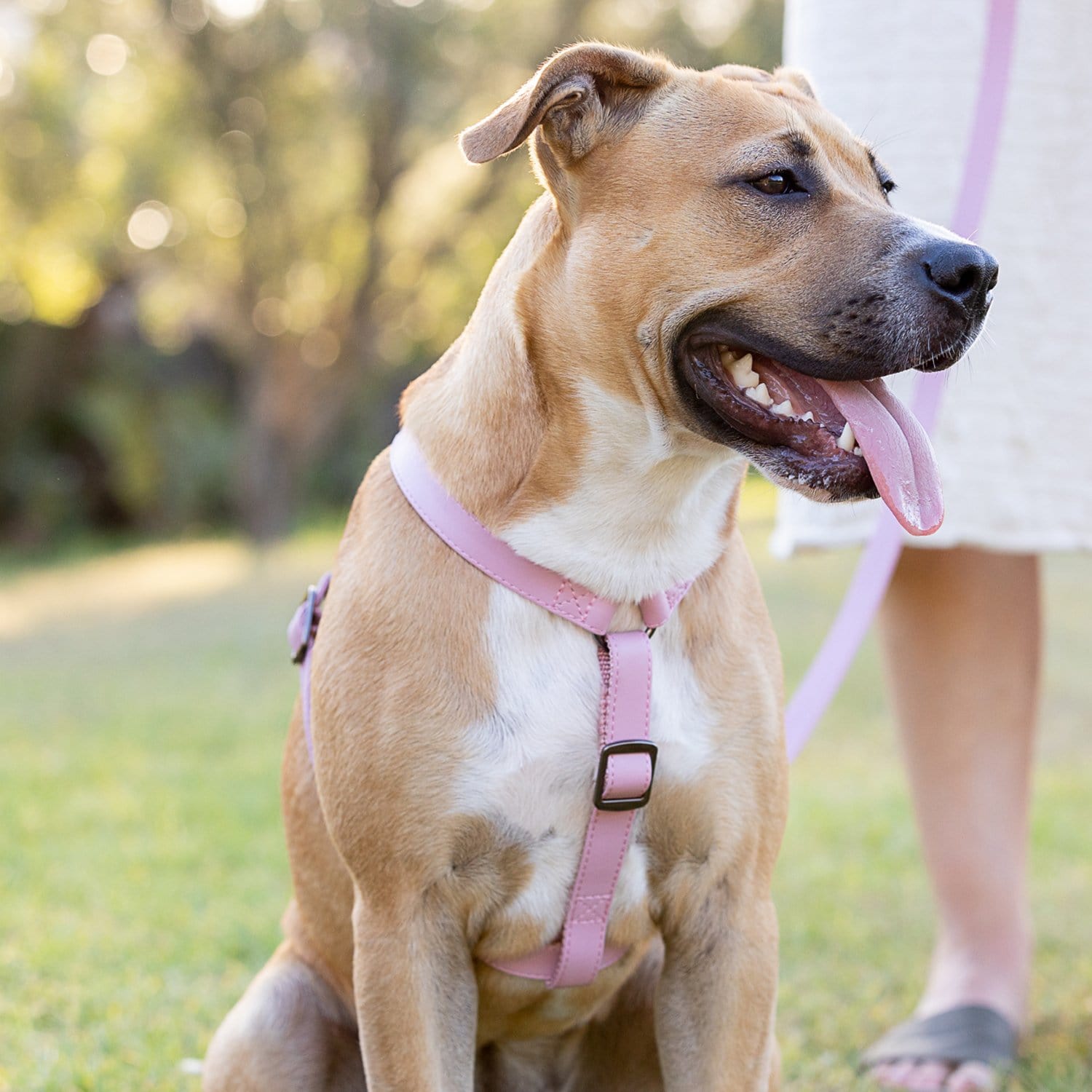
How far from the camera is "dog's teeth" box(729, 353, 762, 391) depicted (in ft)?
7.48

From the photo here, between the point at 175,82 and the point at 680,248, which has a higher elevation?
the point at 680,248

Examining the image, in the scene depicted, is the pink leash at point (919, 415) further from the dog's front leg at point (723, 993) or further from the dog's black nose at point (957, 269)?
the dog's black nose at point (957, 269)

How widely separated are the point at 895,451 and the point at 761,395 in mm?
227

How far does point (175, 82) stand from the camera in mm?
15461

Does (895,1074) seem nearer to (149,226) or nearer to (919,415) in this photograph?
(919,415)

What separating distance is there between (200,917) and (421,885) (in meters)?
2.07

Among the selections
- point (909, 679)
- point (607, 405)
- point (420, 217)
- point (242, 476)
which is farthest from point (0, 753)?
point (420, 217)

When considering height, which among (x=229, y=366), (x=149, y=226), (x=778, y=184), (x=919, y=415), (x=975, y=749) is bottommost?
(x=229, y=366)

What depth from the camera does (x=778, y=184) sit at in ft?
7.45

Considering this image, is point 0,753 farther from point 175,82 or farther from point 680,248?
point 175,82

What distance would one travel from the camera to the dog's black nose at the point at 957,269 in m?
2.13

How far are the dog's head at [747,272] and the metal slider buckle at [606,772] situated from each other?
18.4 inches

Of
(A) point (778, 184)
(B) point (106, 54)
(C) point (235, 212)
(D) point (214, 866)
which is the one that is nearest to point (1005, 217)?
(A) point (778, 184)

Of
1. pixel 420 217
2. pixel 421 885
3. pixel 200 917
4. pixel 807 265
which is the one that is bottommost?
pixel 420 217
